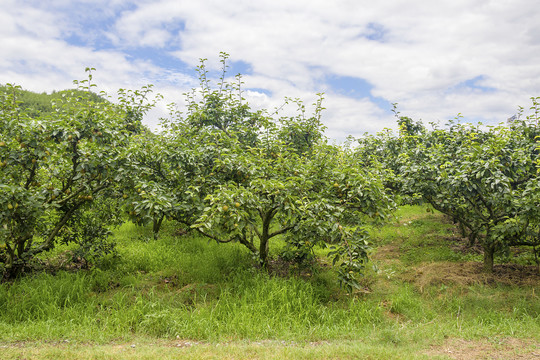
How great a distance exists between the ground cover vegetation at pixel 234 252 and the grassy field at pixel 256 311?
0.03 m

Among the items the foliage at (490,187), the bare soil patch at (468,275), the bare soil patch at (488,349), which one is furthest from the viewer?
the bare soil patch at (468,275)

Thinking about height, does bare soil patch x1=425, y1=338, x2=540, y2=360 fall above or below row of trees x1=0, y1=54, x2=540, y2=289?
below

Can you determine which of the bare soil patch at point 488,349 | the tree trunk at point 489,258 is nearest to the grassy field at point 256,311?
the bare soil patch at point 488,349

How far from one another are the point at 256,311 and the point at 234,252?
2.61m

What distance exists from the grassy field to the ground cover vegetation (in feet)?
0.10

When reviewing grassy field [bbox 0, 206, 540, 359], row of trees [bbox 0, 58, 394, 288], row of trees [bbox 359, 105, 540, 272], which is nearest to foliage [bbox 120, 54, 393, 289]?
row of trees [bbox 0, 58, 394, 288]

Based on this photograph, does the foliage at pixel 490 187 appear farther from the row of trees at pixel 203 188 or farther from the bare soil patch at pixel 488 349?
the bare soil patch at pixel 488 349

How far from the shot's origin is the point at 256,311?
541 centimetres

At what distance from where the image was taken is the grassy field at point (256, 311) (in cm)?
447

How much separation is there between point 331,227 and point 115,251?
4.69m

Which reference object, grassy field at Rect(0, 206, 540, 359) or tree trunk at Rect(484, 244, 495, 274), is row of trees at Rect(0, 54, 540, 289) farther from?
grassy field at Rect(0, 206, 540, 359)

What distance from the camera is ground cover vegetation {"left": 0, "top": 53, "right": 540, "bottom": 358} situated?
5.03 meters

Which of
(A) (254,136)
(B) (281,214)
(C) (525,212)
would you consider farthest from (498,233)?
(A) (254,136)

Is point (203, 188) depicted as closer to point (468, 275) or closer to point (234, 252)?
point (234, 252)
